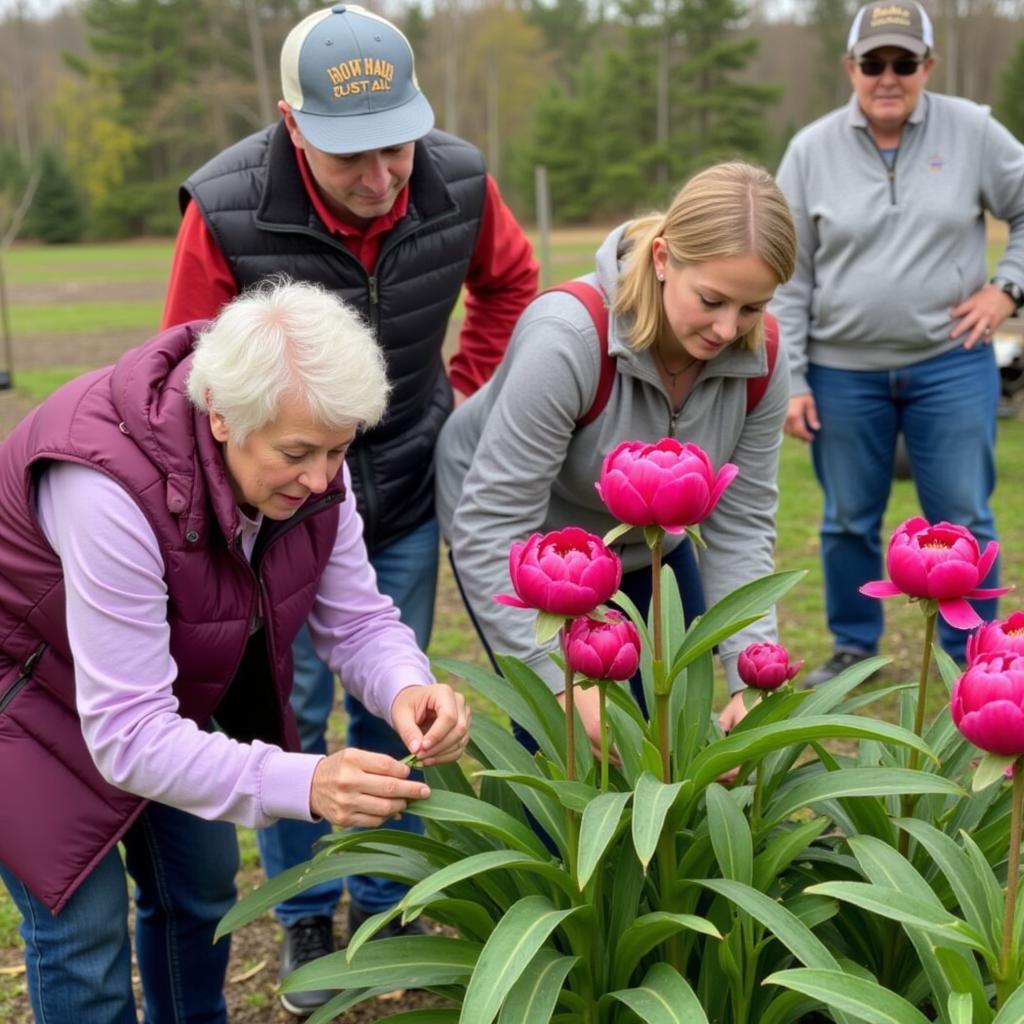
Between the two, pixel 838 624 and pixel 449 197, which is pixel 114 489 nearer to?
pixel 449 197

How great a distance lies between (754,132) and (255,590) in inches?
1545

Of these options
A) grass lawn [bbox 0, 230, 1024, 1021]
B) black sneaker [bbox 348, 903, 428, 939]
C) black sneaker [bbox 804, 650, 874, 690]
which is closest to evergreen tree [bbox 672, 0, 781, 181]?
grass lawn [bbox 0, 230, 1024, 1021]

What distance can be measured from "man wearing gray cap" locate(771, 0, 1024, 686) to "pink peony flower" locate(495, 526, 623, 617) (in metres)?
2.58

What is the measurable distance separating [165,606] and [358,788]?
0.43 m

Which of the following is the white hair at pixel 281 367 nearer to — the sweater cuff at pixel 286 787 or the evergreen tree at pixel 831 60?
the sweater cuff at pixel 286 787

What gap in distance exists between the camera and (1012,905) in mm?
1780

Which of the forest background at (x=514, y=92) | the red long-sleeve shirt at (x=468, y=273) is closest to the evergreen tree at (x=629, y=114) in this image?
the forest background at (x=514, y=92)

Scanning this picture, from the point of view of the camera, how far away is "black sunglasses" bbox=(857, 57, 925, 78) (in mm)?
4195

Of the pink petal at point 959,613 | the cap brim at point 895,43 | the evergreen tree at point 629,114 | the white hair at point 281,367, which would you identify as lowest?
the evergreen tree at point 629,114

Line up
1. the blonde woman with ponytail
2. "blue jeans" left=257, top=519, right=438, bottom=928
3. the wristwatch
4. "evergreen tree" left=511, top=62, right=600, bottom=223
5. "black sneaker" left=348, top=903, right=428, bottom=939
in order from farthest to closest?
"evergreen tree" left=511, top=62, right=600, bottom=223 → the wristwatch → "black sneaker" left=348, top=903, right=428, bottom=939 → "blue jeans" left=257, top=519, right=438, bottom=928 → the blonde woman with ponytail

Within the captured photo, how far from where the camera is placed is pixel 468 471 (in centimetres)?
293

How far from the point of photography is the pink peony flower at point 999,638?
1.72m

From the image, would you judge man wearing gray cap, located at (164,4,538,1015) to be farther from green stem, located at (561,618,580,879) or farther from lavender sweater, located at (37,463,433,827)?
green stem, located at (561,618,580,879)

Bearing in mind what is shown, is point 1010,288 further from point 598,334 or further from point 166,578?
point 166,578
